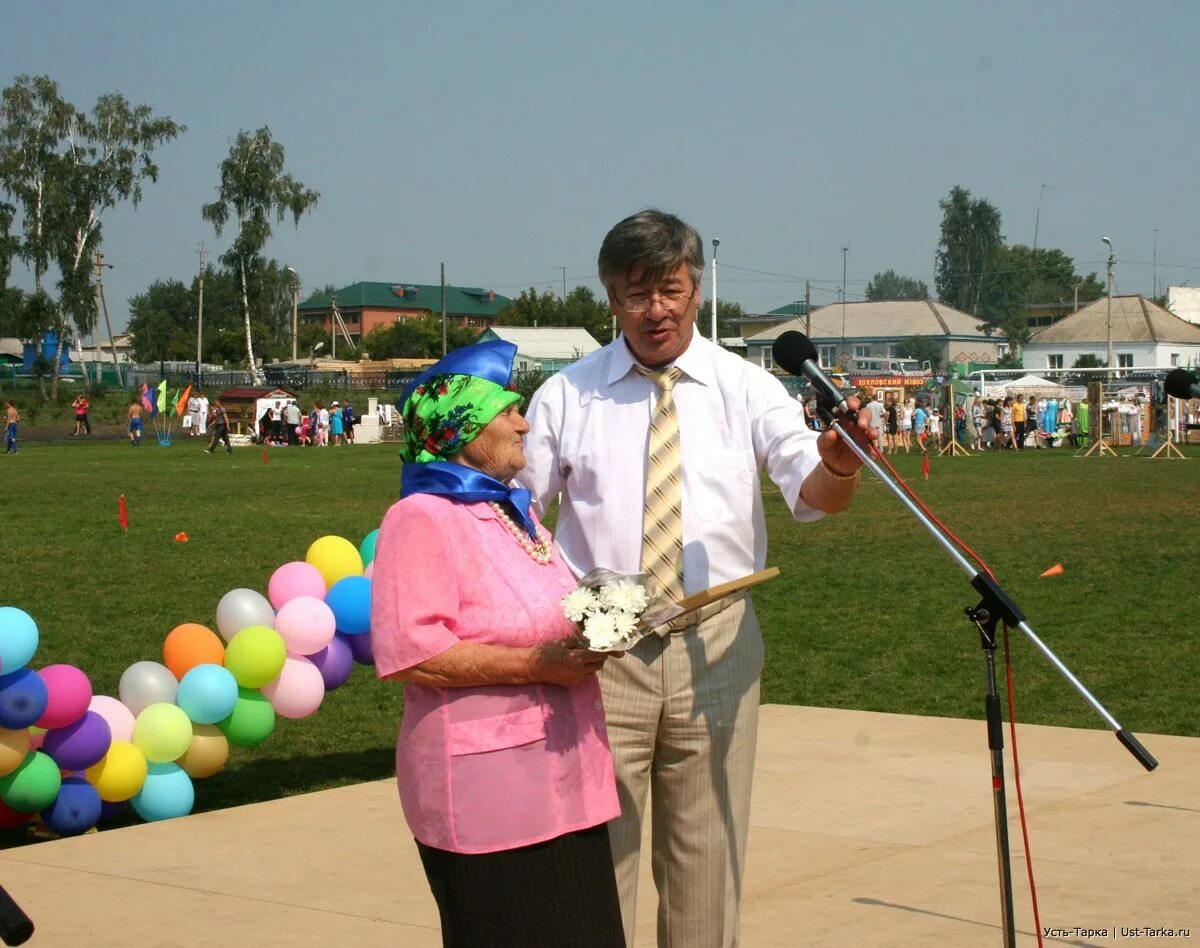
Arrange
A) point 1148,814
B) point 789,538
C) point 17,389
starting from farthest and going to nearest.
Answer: point 17,389, point 789,538, point 1148,814

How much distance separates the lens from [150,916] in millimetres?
5199

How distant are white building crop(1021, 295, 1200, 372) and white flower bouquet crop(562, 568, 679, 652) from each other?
97430 mm

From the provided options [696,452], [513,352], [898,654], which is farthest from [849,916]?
[898,654]

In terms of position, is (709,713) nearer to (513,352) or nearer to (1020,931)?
(513,352)

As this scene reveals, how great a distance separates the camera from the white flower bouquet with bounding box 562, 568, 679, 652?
9.59 feet

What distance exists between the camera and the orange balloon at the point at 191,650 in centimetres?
730

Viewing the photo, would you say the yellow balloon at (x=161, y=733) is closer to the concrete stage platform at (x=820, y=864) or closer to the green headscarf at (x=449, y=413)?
the concrete stage platform at (x=820, y=864)

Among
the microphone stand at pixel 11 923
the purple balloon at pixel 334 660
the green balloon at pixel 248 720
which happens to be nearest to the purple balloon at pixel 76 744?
the green balloon at pixel 248 720

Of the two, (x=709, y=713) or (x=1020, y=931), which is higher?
(x=709, y=713)

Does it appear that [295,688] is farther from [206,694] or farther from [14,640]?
[14,640]

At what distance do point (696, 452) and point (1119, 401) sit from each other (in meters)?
47.5

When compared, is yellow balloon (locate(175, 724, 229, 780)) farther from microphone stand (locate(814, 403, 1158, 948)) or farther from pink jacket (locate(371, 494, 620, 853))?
microphone stand (locate(814, 403, 1158, 948))

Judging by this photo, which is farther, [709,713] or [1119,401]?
[1119,401]

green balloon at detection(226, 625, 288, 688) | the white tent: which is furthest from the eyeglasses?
the white tent
